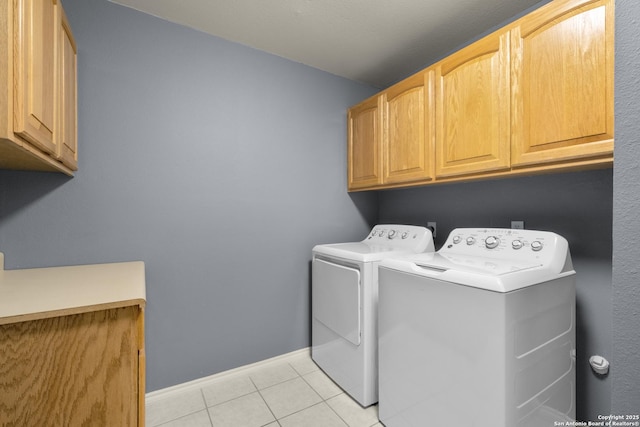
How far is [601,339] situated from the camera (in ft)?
4.30

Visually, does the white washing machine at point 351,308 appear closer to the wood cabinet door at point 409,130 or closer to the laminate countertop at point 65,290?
the wood cabinet door at point 409,130

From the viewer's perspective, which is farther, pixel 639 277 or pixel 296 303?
pixel 296 303

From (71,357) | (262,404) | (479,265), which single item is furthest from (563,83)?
(262,404)

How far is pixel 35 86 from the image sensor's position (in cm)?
91

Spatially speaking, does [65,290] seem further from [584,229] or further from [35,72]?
[584,229]

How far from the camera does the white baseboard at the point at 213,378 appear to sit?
1666 millimetres

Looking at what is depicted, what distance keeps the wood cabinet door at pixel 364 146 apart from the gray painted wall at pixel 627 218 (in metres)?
1.42

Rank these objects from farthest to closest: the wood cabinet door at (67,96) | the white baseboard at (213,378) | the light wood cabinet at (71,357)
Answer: the white baseboard at (213,378) < the wood cabinet door at (67,96) < the light wood cabinet at (71,357)

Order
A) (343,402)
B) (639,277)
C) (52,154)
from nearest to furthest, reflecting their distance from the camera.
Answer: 1. (639,277)
2. (52,154)
3. (343,402)

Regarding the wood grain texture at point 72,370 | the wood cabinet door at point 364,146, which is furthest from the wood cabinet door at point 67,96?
the wood cabinet door at point 364,146

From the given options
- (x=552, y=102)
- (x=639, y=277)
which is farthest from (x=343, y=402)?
(x=552, y=102)

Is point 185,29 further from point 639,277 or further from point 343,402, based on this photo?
point 343,402

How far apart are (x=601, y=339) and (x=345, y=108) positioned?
225cm

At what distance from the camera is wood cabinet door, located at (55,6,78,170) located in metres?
1.19
